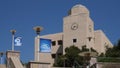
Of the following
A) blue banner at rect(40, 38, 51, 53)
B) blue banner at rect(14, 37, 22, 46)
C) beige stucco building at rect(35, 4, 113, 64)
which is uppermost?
beige stucco building at rect(35, 4, 113, 64)

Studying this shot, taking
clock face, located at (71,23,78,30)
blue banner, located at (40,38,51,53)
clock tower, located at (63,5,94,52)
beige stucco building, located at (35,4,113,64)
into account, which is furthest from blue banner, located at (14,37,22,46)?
clock face, located at (71,23,78,30)

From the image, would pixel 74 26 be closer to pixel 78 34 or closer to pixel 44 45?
pixel 78 34

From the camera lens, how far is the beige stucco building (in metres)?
77.9

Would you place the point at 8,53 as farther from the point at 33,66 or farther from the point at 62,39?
the point at 62,39

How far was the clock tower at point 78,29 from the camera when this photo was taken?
7756 centimetres

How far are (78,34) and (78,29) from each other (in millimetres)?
979

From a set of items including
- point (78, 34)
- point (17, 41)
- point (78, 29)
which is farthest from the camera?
point (78, 29)

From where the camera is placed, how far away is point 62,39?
82.3m

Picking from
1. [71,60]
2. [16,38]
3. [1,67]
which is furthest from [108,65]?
[71,60]

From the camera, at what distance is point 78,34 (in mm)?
78562

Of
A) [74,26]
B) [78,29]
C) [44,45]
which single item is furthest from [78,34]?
[44,45]

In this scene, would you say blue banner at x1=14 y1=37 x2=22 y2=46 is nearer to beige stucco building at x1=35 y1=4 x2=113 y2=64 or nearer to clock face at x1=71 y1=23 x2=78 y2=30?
beige stucco building at x1=35 y1=4 x2=113 y2=64

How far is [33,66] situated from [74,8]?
5920cm

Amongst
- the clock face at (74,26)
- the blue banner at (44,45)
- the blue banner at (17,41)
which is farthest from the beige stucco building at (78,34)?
the blue banner at (44,45)
